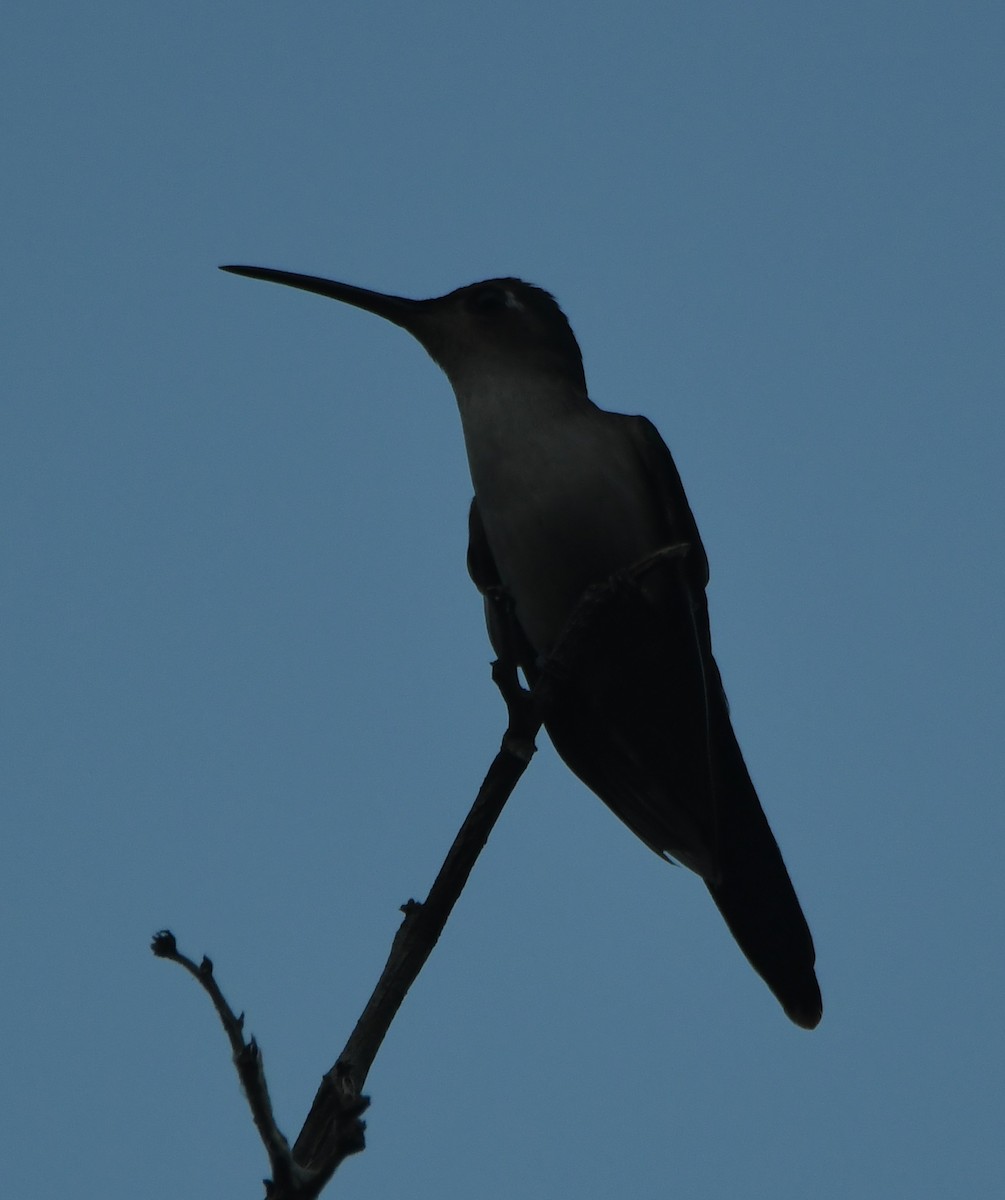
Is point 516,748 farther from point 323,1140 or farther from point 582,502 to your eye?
point 582,502

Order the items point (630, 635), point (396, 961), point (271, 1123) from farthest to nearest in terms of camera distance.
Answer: point (630, 635) → point (396, 961) → point (271, 1123)

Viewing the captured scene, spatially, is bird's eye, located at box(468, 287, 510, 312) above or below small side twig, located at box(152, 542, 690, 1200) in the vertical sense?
above

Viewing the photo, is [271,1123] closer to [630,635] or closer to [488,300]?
[630,635]

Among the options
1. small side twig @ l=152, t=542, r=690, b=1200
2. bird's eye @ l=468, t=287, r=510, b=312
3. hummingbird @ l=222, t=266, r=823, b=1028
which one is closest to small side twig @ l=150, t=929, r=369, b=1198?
small side twig @ l=152, t=542, r=690, b=1200

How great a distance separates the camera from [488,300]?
7.18 m

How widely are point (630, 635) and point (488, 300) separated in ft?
7.73

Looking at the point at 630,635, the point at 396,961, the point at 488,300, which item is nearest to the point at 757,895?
the point at 630,635

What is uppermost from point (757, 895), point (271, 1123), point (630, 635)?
point (630, 635)

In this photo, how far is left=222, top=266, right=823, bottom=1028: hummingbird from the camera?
5777mm

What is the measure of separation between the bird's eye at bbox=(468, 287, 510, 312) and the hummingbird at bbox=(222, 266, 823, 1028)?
753 mm

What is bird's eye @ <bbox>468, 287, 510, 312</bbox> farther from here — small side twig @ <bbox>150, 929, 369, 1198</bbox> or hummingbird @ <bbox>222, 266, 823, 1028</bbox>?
small side twig @ <bbox>150, 929, 369, 1198</bbox>

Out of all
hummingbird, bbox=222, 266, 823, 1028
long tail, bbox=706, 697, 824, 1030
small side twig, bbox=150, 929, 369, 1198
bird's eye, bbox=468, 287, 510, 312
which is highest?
bird's eye, bbox=468, 287, 510, 312

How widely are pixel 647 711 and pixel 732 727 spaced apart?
51 centimetres

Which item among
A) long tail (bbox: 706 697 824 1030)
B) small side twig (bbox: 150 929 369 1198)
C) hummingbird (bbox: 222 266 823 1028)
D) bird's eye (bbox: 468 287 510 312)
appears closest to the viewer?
small side twig (bbox: 150 929 369 1198)
